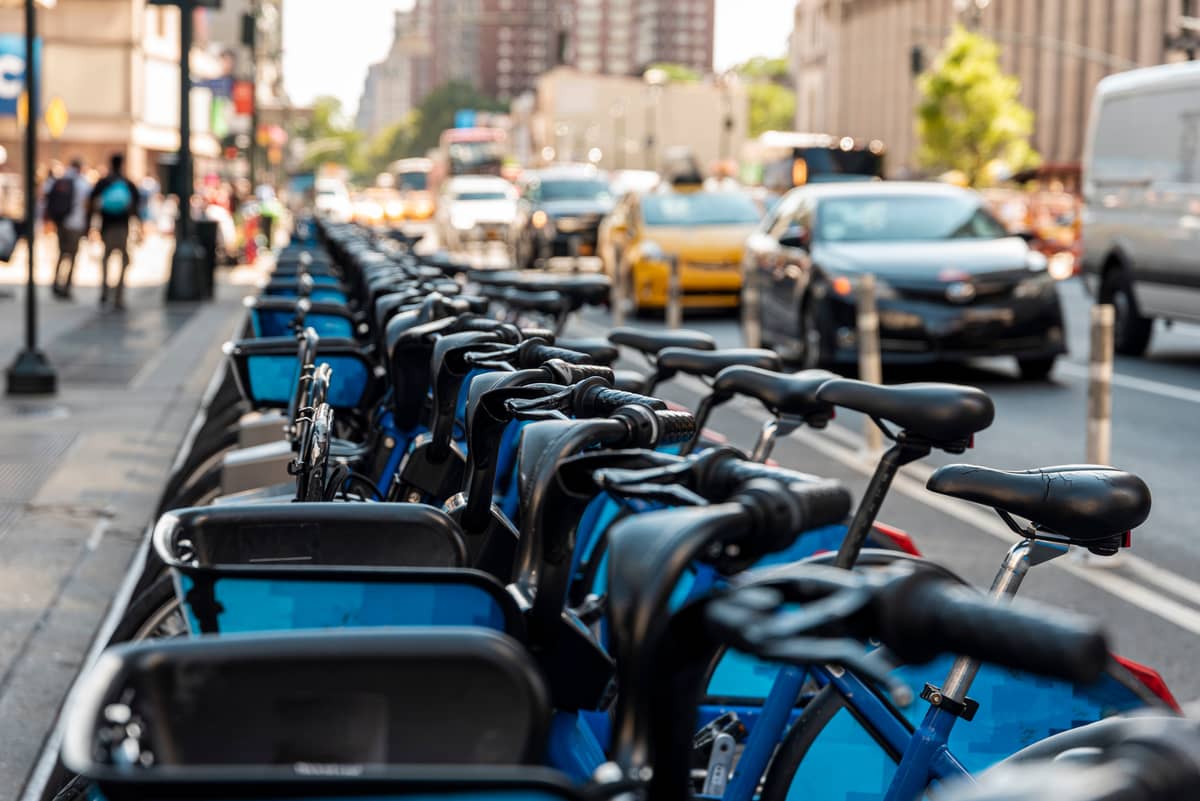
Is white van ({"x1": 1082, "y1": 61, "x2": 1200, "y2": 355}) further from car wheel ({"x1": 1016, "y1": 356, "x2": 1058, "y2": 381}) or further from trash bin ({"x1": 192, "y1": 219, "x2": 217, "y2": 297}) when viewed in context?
trash bin ({"x1": 192, "y1": 219, "x2": 217, "y2": 297})

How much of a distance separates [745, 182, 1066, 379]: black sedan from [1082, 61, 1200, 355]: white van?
5.58ft

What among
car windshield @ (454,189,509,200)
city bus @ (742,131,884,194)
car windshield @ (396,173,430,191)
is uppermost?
city bus @ (742,131,884,194)

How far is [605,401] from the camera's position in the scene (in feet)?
8.96

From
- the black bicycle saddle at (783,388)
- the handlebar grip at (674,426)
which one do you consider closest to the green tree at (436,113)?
the black bicycle saddle at (783,388)

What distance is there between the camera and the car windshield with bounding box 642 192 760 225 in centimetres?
2283

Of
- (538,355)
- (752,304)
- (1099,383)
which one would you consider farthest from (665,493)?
(752,304)

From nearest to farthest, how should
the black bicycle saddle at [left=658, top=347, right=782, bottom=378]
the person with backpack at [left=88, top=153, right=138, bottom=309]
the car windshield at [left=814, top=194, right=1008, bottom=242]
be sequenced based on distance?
1. the black bicycle saddle at [left=658, top=347, right=782, bottom=378]
2. the car windshield at [left=814, top=194, right=1008, bottom=242]
3. the person with backpack at [left=88, top=153, right=138, bottom=309]

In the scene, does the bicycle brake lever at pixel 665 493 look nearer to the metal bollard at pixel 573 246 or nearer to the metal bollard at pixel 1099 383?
the metal bollard at pixel 1099 383

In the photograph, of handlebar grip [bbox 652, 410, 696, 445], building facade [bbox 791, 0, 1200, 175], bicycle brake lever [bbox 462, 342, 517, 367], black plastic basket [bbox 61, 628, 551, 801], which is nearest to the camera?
black plastic basket [bbox 61, 628, 551, 801]

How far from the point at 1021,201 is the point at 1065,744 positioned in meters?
47.3

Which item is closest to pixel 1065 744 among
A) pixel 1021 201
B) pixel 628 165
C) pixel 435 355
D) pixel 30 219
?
pixel 435 355

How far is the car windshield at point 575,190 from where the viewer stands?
35.6 m

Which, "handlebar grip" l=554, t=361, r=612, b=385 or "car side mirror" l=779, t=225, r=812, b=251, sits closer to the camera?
"handlebar grip" l=554, t=361, r=612, b=385

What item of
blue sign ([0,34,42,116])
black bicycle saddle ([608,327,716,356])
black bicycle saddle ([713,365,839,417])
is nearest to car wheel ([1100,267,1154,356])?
black bicycle saddle ([608,327,716,356])
